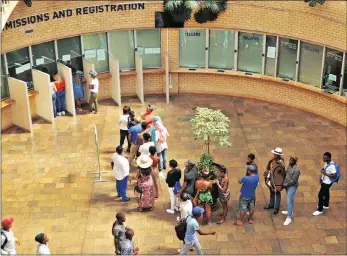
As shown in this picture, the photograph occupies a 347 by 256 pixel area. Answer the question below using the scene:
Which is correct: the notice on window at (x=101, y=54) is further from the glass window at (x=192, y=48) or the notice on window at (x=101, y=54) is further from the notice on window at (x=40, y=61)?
the glass window at (x=192, y=48)

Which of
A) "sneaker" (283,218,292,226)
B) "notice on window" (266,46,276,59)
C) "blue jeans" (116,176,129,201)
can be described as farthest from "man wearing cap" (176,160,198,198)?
"notice on window" (266,46,276,59)

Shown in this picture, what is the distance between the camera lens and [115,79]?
18281mm

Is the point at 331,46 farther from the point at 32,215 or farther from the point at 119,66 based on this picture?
the point at 32,215

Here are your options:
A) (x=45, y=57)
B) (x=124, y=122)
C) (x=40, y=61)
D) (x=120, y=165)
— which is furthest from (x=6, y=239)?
(x=45, y=57)

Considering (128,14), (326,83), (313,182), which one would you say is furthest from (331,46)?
(128,14)

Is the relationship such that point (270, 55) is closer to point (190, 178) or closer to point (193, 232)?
point (190, 178)

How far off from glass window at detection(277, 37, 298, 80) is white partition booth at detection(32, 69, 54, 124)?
681 cm

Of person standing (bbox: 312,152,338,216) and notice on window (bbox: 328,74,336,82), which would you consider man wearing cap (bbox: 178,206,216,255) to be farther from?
notice on window (bbox: 328,74,336,82)

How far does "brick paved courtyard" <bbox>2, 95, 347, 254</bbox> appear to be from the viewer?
12.4 m

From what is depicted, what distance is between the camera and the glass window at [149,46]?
18.7 metres

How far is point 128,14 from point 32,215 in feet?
24.0

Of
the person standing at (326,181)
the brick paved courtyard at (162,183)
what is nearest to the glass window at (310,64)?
the brick paved courtyard at (162,183)

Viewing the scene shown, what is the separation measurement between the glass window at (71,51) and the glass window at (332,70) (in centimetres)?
716

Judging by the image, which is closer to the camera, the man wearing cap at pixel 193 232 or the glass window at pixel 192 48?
the man wearing cap at pixel 193 232
